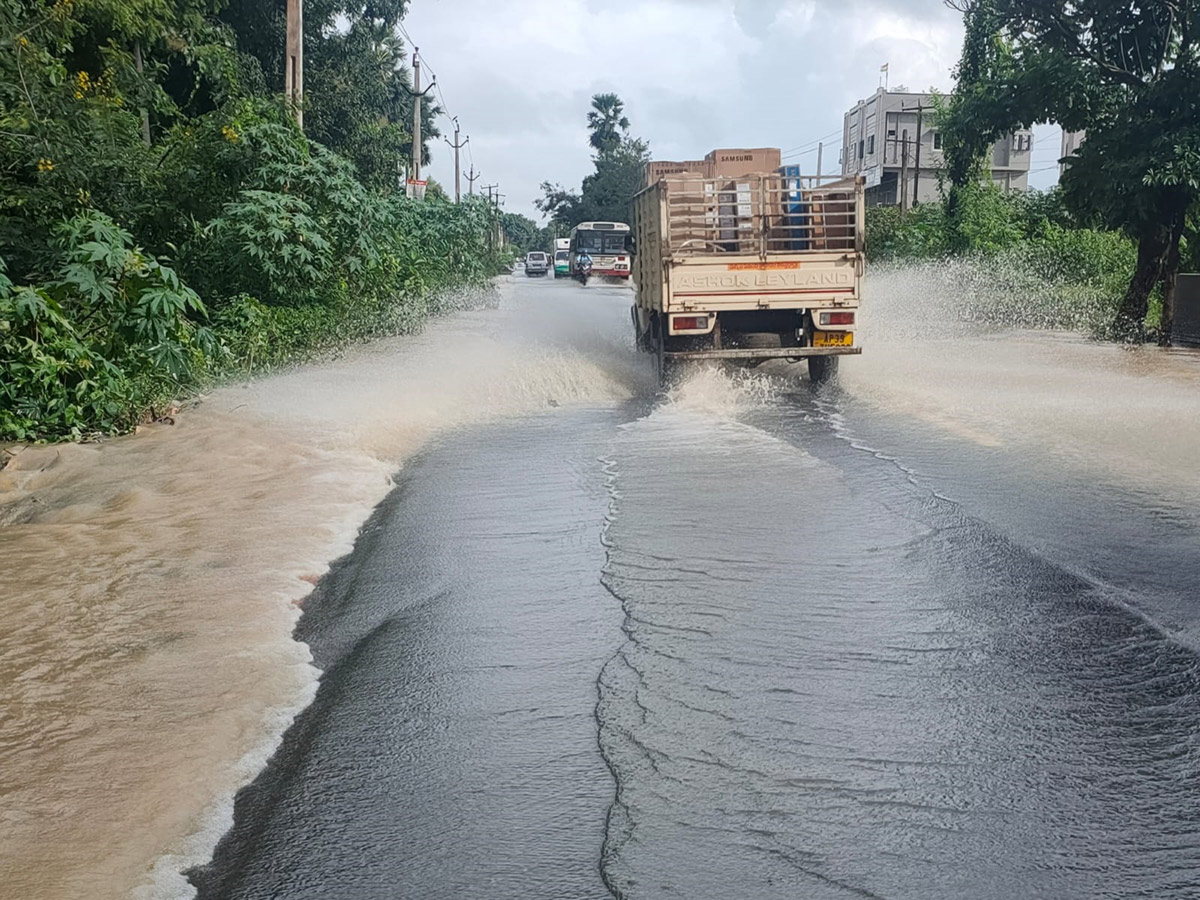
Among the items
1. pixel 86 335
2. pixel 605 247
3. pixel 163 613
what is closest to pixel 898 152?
pixel 605 247

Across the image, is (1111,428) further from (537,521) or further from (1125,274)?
(1125,274)

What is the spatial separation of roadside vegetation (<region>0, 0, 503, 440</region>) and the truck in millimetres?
5028

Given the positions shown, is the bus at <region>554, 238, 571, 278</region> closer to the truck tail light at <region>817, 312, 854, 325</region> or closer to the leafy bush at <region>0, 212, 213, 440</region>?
the truck tail light at <region>817, 312, 854, 325</region>

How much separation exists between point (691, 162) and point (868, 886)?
56.9ft

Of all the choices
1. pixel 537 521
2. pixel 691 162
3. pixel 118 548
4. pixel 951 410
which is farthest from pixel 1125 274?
pixel 118 548

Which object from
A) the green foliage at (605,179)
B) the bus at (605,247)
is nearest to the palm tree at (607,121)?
the green foliage at (605,179)

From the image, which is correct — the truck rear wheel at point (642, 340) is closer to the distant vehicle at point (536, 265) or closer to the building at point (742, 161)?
the building at point (742, 161)

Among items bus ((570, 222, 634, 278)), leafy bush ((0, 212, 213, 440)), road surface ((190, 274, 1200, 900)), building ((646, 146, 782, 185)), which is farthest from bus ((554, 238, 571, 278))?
road surface ((190, 274, 1200, 900))

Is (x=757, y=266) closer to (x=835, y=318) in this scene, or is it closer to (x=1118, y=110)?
(x=835, y=318)

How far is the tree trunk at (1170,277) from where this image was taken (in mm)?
20719

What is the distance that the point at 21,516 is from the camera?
26.5ft

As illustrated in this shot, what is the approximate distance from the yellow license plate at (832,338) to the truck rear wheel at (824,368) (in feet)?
1.89

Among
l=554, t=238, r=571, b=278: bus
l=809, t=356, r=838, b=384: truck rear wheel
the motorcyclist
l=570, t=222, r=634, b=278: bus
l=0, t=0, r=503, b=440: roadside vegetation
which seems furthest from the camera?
l=554, t=238, r=571, b=278: bus

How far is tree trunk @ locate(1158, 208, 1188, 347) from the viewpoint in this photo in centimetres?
2072
